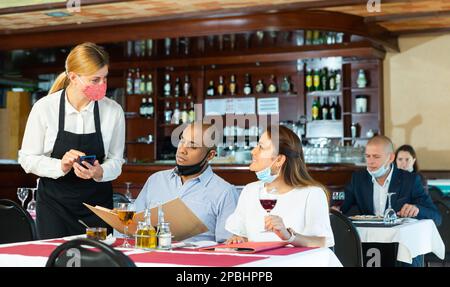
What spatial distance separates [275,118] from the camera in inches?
430

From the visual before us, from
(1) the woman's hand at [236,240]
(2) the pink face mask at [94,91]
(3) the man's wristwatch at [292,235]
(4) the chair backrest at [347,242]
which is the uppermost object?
(2) the pink face mask at [94,91]

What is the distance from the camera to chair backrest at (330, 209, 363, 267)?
3.77 meters

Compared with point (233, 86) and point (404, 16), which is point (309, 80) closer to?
point (233, 86)

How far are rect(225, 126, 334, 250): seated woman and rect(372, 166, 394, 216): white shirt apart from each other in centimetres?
207

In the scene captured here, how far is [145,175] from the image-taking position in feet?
29.6

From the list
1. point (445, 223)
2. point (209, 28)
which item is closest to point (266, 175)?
point (445, 223)

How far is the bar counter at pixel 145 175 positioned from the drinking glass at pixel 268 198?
5124 millimetres

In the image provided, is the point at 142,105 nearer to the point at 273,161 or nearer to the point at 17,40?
the point at 17,40

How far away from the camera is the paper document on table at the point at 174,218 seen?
2971 mm

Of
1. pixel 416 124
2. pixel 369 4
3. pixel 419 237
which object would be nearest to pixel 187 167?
pixel 419 237

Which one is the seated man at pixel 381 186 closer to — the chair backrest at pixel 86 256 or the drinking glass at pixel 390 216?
the drinking glass at pixel 390 216

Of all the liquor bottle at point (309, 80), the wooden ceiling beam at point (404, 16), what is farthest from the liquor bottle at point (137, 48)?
the wooden ceiling beam at point (404, 16)

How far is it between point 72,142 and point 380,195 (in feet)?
8.00

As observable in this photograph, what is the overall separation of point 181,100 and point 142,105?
602 mm
